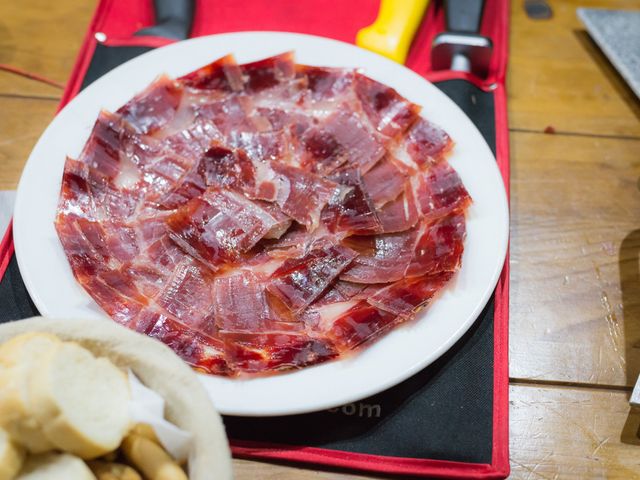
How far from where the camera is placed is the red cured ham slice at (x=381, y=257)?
1.09 meters

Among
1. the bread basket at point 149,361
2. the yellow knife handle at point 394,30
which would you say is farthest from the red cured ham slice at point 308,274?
the yellow knife handle at point 394,30

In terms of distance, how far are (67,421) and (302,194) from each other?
2.09ft

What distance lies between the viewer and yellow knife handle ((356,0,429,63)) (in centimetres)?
150

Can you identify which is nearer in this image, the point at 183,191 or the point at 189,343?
the point at 189,343

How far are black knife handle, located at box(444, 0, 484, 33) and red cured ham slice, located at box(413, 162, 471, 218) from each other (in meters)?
0.49

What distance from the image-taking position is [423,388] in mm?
1062

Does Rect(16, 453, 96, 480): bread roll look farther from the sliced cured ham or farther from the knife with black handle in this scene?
the knife with black handle

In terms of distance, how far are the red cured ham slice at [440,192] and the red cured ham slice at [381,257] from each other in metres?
0.06

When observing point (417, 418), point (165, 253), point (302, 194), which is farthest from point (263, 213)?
point (417, 418)

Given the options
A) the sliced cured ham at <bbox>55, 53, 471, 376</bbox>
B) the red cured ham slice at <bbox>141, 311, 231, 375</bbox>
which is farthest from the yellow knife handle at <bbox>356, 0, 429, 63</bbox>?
the red cured ham slice at <bbox>141, 311, 231, 375</bbox>

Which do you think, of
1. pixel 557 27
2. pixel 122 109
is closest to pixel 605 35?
pixel 557 27

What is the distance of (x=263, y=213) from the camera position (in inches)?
44.9

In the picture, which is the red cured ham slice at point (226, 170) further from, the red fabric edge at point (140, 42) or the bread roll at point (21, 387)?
the bread roll at point (21, 387)

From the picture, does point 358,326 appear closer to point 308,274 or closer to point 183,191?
point 308,274
